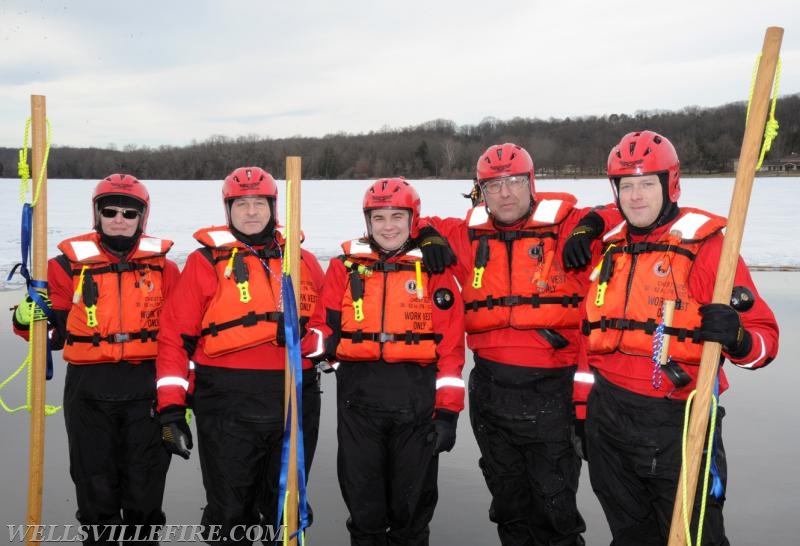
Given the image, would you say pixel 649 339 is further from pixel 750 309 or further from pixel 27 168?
pixel 27 168

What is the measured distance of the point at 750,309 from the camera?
257 cm

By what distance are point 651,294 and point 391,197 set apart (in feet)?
4.30

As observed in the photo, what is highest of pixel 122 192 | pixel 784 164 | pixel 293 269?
pixel 784 164

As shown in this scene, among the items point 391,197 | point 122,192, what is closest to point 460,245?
point 391,197

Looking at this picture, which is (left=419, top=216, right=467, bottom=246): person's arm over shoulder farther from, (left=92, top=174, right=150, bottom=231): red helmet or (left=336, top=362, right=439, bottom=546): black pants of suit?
(left=92, top=174, right=150, bottom=231): red helmet

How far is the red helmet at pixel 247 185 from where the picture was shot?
3.42 meters

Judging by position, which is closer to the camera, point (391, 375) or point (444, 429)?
point (444, 429)

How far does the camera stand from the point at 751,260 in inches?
494

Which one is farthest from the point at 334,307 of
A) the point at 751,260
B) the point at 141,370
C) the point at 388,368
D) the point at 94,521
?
the point at 751,260

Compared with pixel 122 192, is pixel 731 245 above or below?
below

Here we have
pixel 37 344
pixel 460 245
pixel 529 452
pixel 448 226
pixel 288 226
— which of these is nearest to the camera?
pixel 288 226

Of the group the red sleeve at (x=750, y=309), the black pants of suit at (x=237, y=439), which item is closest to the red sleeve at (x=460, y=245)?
the black pants of suit at (x=237, y=439)

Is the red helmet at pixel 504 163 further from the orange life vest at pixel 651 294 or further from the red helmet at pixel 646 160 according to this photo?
the orange life vest at pixel 651 294

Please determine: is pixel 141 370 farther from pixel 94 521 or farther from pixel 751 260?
pixel 751 260
